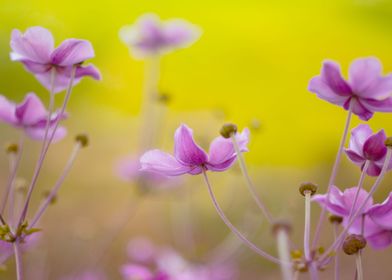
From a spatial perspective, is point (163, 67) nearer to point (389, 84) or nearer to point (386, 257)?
point (386, 257)

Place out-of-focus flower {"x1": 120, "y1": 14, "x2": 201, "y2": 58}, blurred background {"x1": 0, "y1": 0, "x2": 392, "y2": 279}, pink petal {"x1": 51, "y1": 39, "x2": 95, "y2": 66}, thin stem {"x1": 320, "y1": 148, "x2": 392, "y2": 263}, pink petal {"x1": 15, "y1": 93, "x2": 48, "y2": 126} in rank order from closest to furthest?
thin stem {"x1": 320, "y1": 148, "x2": 392, "y2": 263}, pink petal {"x1": 51, "y1": 39, "x2": 95, "y2": 66}, pink petal {"x1": 15, "y1": 93, "x2": 48, "y2": 126}, out-of-focus flower {"x1": 120, "y1": 14, "x2": 201, "y2": 58}, blurred background {"x1": 0, "y1": 0, "x2": 392, "y2": 279}

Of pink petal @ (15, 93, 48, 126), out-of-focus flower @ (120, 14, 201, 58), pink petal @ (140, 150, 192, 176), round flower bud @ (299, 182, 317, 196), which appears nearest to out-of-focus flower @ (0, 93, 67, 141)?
pink petal @ (15, 93, 48, 126)

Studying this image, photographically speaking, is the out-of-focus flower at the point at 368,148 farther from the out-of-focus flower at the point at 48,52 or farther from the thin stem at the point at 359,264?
the out-of-focus flower at the point at 48,52

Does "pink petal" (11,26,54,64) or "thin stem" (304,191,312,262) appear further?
"pink petal" (11,26,54,64)

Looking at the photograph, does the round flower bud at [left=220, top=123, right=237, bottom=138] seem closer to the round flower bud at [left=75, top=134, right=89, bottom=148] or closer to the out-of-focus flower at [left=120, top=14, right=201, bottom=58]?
the round flower bud at [left=75, top=134, right=89, bottom=148]

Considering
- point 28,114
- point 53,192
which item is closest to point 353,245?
point 53,192

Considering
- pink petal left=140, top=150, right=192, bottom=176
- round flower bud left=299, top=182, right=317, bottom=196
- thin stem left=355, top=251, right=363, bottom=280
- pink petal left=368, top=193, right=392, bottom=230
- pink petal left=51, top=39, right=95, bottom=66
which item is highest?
pink petal left=51, top=39, right=95, bottom=66

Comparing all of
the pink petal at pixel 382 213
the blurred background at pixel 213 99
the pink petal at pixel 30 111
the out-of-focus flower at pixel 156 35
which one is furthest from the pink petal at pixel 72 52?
the blurred background at pixel 213 99
